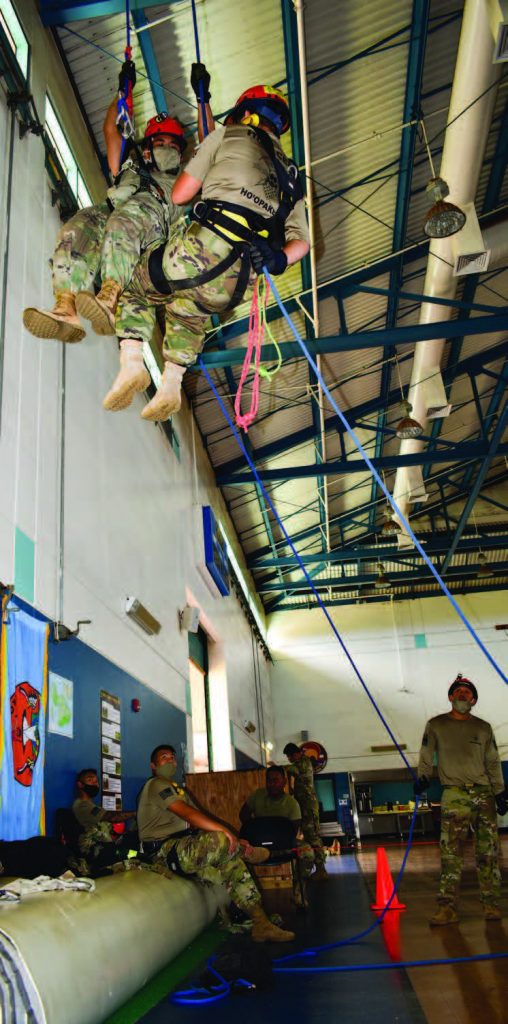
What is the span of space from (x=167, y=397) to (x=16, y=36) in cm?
307

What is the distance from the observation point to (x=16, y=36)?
5.08 metres

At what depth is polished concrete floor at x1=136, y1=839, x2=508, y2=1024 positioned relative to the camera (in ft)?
8.82

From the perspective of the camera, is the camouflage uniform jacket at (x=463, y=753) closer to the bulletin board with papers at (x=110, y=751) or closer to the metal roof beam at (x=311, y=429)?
the bulletin board with papers at (x=110, y=751)

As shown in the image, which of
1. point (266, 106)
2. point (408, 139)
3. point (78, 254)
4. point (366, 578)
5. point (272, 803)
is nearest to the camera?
point (266, 106)

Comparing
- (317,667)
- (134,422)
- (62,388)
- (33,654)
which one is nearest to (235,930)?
(33,654)

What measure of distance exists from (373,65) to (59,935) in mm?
Result: 7740

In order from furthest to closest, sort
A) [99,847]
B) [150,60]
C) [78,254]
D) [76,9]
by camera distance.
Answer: [150,60]
[76,9]
[99,847]
[78,254]

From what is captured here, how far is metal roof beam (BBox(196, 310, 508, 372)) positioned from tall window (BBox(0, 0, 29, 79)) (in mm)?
4499

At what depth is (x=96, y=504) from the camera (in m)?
5.80

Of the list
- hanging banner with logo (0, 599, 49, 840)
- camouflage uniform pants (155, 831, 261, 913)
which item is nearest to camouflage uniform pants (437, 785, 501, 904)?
camouflage uniform pants (155, 831, 261, 913)

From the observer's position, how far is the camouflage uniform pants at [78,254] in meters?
3.63

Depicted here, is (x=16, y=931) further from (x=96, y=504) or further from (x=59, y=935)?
(x=96, y=504)

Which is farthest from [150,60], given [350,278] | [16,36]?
[350,278]

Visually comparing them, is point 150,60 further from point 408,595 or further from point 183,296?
point 408,595
